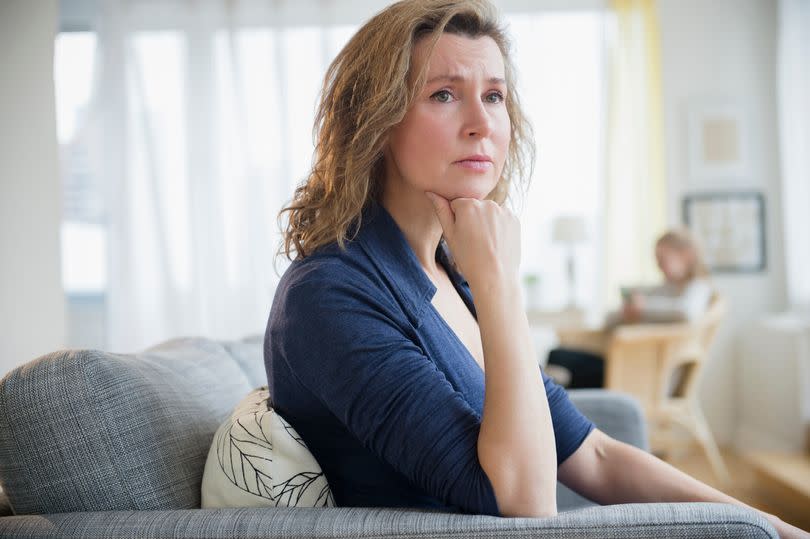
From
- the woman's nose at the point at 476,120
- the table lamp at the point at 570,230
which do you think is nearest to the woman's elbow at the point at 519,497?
the woman's nose at the point at 476,120

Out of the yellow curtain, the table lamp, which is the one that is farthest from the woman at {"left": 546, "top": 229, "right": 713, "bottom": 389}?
the yellow curtain

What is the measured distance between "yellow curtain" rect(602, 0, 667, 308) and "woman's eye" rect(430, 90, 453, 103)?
13.1ft

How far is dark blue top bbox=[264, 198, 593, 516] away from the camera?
0.95 m

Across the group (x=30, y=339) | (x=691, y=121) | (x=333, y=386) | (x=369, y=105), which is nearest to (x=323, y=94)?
(x=369, y=105)

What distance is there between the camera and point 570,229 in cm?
466

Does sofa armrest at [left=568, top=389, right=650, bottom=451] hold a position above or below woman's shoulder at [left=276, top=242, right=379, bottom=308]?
below

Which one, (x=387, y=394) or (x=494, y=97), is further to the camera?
(x=494, y=97)

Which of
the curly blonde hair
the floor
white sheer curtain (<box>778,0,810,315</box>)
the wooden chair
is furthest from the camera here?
white sheer curtain (<box>778,0,810,315</box>)

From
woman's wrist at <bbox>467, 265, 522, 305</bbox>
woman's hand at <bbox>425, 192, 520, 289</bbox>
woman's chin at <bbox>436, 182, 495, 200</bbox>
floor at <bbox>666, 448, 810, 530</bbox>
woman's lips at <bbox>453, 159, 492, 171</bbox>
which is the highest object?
woman's lips at <bbox>453, 159, 492, 171</bbox>

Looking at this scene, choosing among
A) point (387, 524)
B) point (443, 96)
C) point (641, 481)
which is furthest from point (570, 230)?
point (387, 524)

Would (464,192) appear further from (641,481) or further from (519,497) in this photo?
(641,481)

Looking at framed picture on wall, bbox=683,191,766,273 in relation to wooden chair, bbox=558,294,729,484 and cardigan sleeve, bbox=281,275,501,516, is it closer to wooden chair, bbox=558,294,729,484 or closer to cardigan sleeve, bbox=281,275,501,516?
wooden chair, bbox=558,294,729,484

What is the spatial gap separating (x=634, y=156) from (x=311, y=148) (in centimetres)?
218

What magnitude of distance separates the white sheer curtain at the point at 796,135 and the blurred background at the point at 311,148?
0.17 meters
